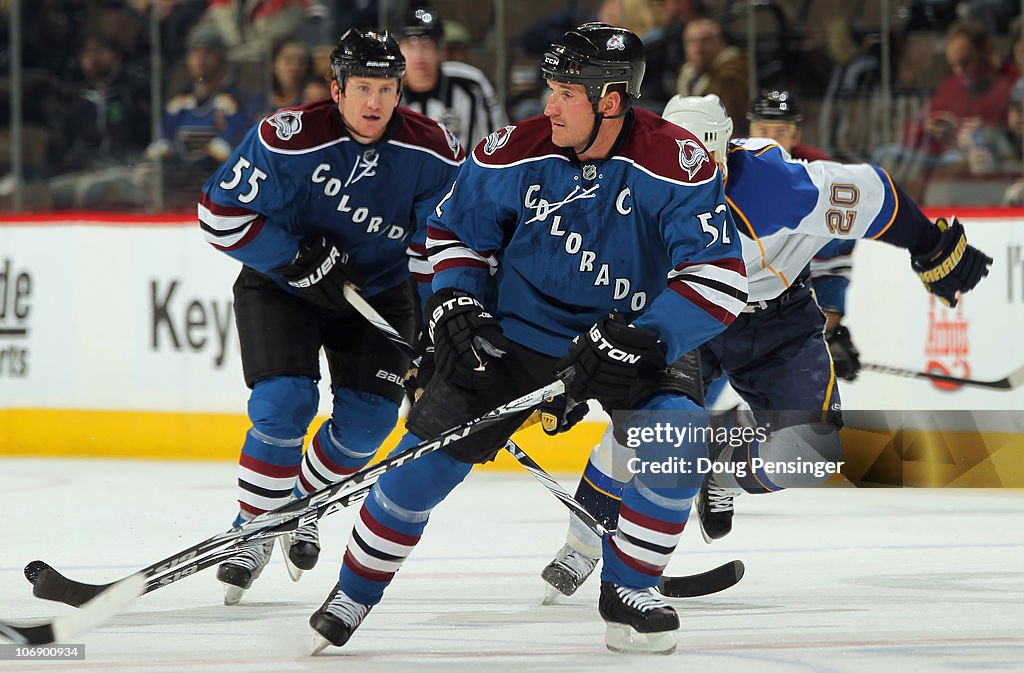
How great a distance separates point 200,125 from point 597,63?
4186 millimetres

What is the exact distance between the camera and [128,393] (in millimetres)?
6473

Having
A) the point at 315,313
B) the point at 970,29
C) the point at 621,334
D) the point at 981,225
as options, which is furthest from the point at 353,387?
the point at 970,29

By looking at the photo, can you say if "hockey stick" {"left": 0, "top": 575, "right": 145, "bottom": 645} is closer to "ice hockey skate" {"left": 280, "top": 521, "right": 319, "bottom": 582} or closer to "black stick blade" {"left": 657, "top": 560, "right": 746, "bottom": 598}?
"ice hockey skate" {"left": 280, "top": 521, "right": 319, "bottom": 582}

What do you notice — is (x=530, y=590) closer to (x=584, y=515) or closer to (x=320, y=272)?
(x=584, y=515)

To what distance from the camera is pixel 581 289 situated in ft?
9.88

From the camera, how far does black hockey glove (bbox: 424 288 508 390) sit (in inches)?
116

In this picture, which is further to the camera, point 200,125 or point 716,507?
point 200,125

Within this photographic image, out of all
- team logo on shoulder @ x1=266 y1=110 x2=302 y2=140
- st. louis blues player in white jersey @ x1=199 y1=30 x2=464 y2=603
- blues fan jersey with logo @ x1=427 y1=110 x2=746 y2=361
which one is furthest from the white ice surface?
team logo on shoulder @ x1=266 y1=110 x2=302 y2=140

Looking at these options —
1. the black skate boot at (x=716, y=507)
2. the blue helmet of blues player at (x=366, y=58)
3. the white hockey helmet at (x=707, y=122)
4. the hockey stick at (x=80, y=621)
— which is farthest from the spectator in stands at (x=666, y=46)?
the hockey stick at (x=80, y=621)

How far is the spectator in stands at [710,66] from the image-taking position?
630 cm

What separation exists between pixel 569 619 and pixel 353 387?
2.52 feet

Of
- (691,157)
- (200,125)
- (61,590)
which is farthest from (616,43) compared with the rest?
(200,125)

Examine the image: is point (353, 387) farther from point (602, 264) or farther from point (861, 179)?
point (861, 179)

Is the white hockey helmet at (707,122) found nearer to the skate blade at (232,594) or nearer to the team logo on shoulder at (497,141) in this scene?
the team logo on shoulder at (497,141)
